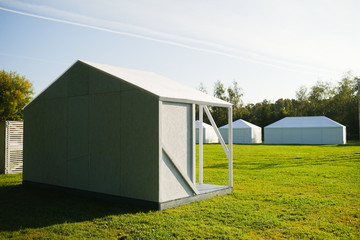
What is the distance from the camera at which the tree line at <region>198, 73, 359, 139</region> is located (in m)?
53.0

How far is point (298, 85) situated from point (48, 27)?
60386mm

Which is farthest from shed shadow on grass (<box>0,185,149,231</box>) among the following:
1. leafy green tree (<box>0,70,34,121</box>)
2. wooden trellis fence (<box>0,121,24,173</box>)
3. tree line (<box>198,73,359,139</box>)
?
tree line (<box>198,73,359,139</box>)

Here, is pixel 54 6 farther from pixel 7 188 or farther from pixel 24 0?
pixel 7 188

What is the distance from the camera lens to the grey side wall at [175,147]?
24.6 feet

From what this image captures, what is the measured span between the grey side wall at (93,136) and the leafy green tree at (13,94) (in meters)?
19.1

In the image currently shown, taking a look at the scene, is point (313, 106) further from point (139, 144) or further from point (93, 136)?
point (139, 144)

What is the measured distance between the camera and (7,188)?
10305mm

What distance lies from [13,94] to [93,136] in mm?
23849

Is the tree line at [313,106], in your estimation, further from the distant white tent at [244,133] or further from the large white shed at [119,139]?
the large white shed at [119,139]

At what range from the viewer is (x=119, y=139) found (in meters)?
8.04

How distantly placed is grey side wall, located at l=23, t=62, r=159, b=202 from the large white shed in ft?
0.07

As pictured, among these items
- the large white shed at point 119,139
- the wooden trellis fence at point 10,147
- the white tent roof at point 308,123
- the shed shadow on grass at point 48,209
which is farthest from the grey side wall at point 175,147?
the white tent roof at point 308,123

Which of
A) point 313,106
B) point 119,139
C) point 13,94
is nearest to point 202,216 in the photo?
point 119,139

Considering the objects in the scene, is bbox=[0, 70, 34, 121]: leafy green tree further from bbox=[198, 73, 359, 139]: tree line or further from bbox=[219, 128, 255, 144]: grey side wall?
bbox=[198, 73, 359, 139]: tree line
